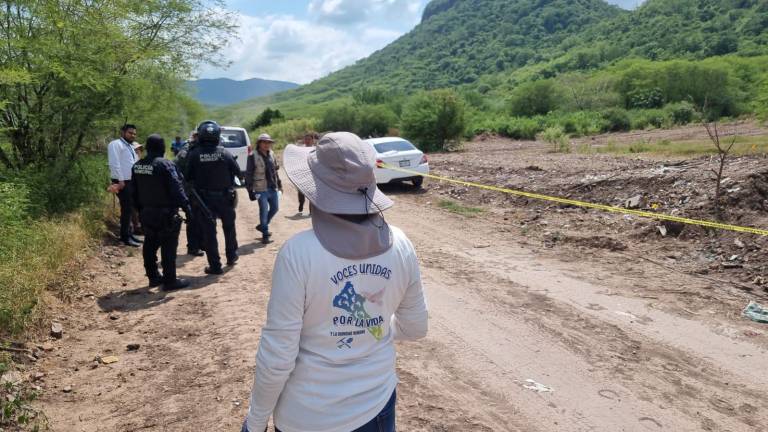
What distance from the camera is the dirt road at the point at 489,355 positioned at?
361cm

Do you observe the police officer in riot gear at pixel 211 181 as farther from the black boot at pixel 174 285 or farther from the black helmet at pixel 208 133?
the black boot at pixel 174 285

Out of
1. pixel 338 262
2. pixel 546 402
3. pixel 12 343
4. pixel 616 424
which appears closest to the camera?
pixel 338 262

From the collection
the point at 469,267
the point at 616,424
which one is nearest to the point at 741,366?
the point at 616,424

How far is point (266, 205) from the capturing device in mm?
8883

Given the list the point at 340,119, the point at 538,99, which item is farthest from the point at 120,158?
the point at 538,99

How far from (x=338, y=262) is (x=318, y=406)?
1.68 ft

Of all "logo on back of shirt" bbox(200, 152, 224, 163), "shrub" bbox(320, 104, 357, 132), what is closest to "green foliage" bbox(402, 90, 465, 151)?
"shrub" bbox(320, 104, 357, 132)

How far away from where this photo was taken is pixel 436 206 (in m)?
12.4

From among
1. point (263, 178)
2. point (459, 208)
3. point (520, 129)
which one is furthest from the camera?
point (520, 129)

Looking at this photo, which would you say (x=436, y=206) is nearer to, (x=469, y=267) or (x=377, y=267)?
(x=469, y=267)

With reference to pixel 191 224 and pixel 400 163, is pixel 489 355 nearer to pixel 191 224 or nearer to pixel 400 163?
pixel 191 224

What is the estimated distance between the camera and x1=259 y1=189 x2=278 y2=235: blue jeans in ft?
29.0

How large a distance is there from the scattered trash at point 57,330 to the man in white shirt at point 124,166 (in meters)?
3.63

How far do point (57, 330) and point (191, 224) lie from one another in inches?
106
